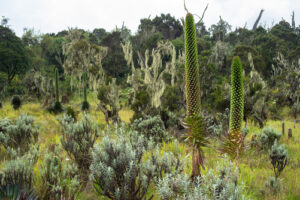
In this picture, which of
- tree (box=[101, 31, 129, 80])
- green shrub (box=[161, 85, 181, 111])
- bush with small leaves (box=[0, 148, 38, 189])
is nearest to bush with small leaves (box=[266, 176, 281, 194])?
bush with small leaves (box=[0, 148, 38, 189])

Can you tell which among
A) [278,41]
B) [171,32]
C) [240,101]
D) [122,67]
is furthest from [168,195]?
[171,32]

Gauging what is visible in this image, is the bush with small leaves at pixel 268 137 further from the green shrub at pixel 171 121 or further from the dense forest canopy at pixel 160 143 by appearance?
the green shrub at pixel 171 121

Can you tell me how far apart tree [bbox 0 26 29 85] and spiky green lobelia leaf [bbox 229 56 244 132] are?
27892 millimetres

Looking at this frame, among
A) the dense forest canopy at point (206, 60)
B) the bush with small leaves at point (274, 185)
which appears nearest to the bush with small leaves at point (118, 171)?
the bush with small leaves at point (274, 185)

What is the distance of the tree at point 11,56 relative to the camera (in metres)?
25.6

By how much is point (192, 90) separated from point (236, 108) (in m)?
0.64

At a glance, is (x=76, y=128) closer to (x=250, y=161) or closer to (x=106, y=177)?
(x=106, y=177)

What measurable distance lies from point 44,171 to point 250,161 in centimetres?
506

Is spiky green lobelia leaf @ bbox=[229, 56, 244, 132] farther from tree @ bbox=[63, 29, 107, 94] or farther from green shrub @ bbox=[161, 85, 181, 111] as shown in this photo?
tree @ bbox=[63, 29, 107, 94]

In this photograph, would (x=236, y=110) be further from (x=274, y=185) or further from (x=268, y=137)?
(x=268, y=137)

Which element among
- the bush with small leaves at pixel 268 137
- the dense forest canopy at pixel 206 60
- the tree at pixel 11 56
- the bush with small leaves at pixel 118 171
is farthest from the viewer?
the tree at pixel 11 56

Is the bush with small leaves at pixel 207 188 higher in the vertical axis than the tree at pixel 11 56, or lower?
lower

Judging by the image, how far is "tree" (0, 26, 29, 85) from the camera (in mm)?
25570

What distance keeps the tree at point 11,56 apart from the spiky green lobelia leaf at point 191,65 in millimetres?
27423
